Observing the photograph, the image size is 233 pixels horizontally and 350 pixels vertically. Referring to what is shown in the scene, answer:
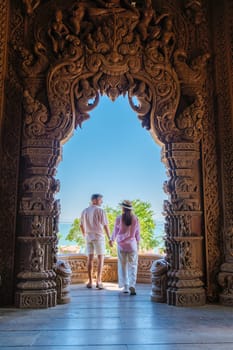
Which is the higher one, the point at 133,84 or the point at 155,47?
the point at 155,47

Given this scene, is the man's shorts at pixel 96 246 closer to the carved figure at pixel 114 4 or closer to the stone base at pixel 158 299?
the stone base at pixel 158 299

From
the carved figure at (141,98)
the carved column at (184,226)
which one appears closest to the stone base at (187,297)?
the carved column at (184,226)

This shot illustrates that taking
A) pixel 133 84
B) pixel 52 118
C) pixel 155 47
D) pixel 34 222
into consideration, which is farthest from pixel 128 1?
pixel 34 222

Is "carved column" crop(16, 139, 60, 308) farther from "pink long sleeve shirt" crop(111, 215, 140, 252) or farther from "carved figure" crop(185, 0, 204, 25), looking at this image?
"carved figure" crop(185, 0, 204, 25)

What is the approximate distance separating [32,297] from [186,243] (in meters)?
1.87

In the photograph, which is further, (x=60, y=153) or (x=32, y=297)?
(x=60, y=153)

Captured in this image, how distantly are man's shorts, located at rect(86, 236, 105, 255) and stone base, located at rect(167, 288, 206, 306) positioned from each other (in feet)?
4.75

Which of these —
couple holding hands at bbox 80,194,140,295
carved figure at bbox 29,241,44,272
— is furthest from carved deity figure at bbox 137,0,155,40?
carved figure at bbox 29,241,44,272

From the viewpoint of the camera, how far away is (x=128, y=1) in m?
4.18

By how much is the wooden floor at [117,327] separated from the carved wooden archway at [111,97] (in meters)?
0.37

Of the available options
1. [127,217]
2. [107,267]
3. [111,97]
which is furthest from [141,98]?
[107,267]

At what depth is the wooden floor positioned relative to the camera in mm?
2432

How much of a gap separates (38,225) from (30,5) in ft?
9.14

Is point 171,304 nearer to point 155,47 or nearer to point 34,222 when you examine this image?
point 34,222
